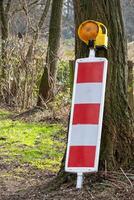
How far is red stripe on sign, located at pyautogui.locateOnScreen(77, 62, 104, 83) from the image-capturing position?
14.4ft

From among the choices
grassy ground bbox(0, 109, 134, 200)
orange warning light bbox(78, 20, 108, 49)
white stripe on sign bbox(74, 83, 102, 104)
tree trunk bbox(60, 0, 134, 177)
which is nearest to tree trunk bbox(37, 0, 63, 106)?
grassy ground bbox(0, 109, 134, 200)

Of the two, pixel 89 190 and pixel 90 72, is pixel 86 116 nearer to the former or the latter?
pixel 90 72

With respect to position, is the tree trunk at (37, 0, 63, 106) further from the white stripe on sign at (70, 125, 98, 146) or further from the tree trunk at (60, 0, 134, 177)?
the white stripe on sign at (70, 125, 98, 146)

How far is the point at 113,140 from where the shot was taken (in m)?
4.73

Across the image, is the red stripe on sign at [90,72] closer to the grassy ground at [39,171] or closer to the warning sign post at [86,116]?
the warning sign post at [86,116]

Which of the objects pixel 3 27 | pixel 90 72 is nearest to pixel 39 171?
pixel 90 72

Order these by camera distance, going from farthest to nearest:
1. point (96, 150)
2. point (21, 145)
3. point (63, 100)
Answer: point (63, 100), point (21, 145), point (96, 150)

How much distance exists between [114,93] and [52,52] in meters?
9.29

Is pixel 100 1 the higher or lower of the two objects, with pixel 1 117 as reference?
higher

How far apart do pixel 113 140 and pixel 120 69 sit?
655mm

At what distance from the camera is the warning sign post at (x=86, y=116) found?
4.27 m

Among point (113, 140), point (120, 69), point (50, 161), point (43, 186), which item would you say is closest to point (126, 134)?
point (113, 140)

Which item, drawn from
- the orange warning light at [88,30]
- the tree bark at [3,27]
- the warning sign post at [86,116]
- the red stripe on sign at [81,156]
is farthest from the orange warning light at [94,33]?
the tree bark at [3,27]

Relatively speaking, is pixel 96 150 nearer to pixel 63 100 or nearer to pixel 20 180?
pixel 20 180
